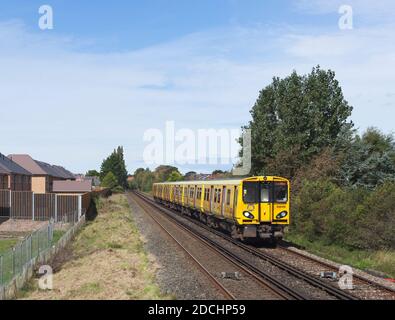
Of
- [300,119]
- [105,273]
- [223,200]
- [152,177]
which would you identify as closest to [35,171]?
[300,119]

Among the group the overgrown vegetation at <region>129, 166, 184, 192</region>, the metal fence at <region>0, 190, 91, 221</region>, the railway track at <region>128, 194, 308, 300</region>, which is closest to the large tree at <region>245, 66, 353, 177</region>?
the metal fence at <region>0, 190, 91, 221</region>

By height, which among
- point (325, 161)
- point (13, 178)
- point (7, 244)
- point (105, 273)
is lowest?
point (7, 244)

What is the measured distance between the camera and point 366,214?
2123 centimetres

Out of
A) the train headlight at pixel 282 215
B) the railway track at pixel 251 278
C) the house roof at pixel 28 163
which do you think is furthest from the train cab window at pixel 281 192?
the house roof at pixel 28 163

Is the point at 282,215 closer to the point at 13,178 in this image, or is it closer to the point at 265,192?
the point at 265,192

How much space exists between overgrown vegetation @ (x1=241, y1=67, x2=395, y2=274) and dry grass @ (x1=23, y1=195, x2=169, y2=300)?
7.67 meters

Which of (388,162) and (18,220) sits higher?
(388,162)

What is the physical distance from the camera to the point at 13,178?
55781 mm

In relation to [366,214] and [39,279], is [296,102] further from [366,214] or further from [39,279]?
[39,279]

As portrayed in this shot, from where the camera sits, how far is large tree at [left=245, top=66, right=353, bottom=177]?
41.9 metres

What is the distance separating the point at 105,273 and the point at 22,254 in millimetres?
2420

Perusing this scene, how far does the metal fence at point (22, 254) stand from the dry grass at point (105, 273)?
0.65 metres
